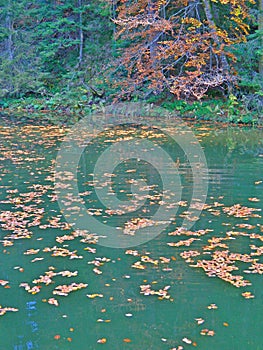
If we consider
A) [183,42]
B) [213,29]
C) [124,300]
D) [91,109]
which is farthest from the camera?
[91,109]

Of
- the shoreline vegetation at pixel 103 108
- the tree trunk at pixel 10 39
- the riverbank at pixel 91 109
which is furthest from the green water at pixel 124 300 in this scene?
the tree trunk at pixel 10 39

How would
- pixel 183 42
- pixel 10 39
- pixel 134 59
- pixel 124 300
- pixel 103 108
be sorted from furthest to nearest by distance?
pixel 10 39
pixel 103 108
pixel 134 59
pixel 183 42
pixel 124 300

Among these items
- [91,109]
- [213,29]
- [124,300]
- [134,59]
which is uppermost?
[213,29]

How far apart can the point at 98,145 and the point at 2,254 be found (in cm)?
636

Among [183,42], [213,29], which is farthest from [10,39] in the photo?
[213,29]

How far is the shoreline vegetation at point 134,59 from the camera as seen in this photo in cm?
1478

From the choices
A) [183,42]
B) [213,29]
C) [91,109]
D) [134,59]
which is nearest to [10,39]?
[91,109]

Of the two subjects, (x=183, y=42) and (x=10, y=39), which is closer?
(x=183, y=42)

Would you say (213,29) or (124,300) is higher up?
(213,29)

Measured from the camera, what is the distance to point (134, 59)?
16.4 meters

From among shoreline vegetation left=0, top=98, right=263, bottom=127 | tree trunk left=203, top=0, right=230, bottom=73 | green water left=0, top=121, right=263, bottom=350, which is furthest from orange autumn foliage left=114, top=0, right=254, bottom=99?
green water left=0, top=121, right=263, bottom=350

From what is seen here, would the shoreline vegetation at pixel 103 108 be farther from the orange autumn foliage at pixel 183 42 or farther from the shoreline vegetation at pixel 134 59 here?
the orange autumn foliage at pixel 183 42

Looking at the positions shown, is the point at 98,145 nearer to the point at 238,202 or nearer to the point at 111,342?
the point at 238,202

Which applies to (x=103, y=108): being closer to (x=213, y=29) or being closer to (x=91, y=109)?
(x=91, y=109)
